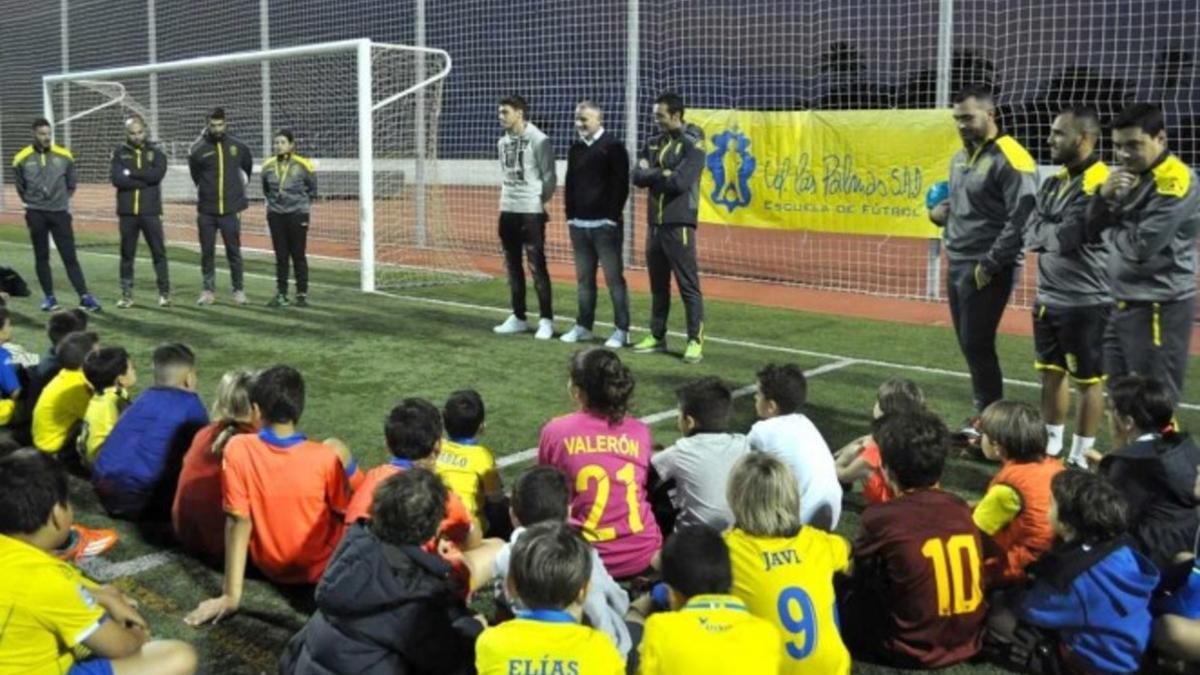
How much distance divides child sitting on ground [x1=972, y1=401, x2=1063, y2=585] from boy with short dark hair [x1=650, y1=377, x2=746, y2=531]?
922 mm

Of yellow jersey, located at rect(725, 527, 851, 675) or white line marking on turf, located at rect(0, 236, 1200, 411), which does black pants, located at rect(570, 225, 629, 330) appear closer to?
white line marking on turf, located at rect(0, 236, 1200, 411)

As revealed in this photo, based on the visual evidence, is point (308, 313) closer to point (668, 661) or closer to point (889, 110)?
point (889, 110)

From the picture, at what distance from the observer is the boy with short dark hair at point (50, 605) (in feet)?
8.87

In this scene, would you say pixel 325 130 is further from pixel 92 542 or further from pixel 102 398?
pixel 92 542

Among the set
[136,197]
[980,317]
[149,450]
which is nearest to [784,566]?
[149,450]

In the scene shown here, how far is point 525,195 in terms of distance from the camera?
9586 mm

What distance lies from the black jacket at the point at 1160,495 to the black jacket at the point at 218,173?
956 cm

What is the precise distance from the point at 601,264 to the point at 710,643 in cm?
659

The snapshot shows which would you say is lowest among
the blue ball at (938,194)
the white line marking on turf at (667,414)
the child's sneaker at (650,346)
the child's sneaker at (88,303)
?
the white line marking on turf at (667,414)

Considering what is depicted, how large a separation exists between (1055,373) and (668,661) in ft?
12.7

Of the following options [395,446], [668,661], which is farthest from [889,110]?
[668,661]

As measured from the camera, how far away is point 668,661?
277 cm

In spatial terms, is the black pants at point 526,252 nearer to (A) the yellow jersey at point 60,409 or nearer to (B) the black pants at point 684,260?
(B) the black pants at point 684,260

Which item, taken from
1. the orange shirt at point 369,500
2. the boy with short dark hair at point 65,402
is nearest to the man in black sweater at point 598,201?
the boy with short dark hair at point 65,402
